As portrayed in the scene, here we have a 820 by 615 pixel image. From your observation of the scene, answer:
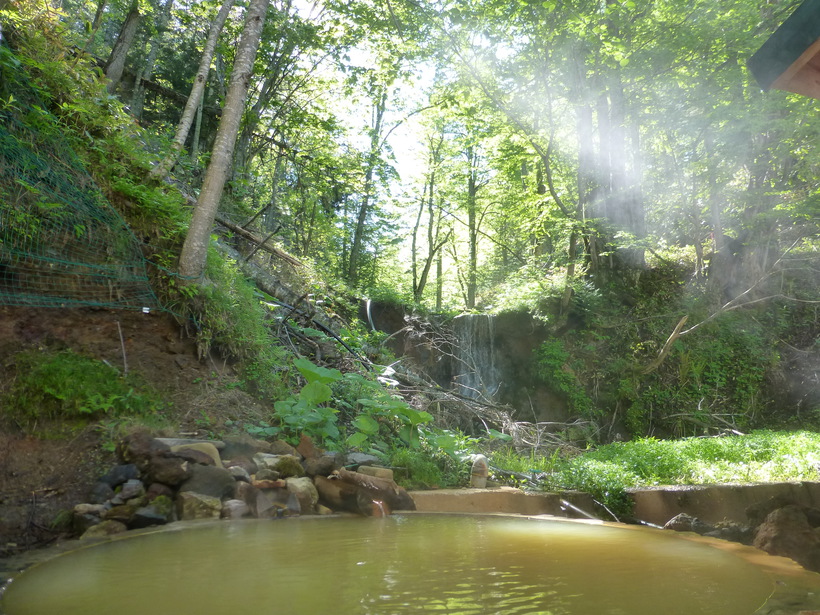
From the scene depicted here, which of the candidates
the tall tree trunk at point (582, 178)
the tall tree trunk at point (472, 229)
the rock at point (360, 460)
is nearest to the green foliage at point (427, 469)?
the rock at point (360, 460)

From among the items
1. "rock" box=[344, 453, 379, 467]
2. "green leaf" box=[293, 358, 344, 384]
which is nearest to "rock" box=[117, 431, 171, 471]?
"green leaf" box=[293, 358, 344, 384]

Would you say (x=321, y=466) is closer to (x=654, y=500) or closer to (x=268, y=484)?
(x=268, y=484)

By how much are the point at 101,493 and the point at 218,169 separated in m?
3.74

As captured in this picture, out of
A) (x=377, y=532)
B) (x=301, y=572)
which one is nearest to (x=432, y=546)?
(x=377, y=532)

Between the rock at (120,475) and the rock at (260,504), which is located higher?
the rock at (120,475)

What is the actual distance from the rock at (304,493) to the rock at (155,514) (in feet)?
3.19

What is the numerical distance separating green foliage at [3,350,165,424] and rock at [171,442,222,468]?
85cm

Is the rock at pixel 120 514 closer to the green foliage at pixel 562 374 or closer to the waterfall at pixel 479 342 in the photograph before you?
the waterfall at pixel 479 342

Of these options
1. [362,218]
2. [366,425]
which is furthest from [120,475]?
[362,218]

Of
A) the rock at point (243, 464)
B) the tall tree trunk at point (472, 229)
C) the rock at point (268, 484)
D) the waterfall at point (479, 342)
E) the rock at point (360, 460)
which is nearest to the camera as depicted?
the rock at point (268, 484)

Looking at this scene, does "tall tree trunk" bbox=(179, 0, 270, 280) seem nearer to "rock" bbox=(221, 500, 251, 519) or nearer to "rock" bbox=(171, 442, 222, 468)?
"rock" bbox=(171, 442, 222, 468)

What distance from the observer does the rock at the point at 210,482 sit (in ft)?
13.8

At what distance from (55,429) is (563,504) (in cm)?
457

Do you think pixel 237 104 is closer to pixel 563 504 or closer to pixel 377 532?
pixel 377 532
